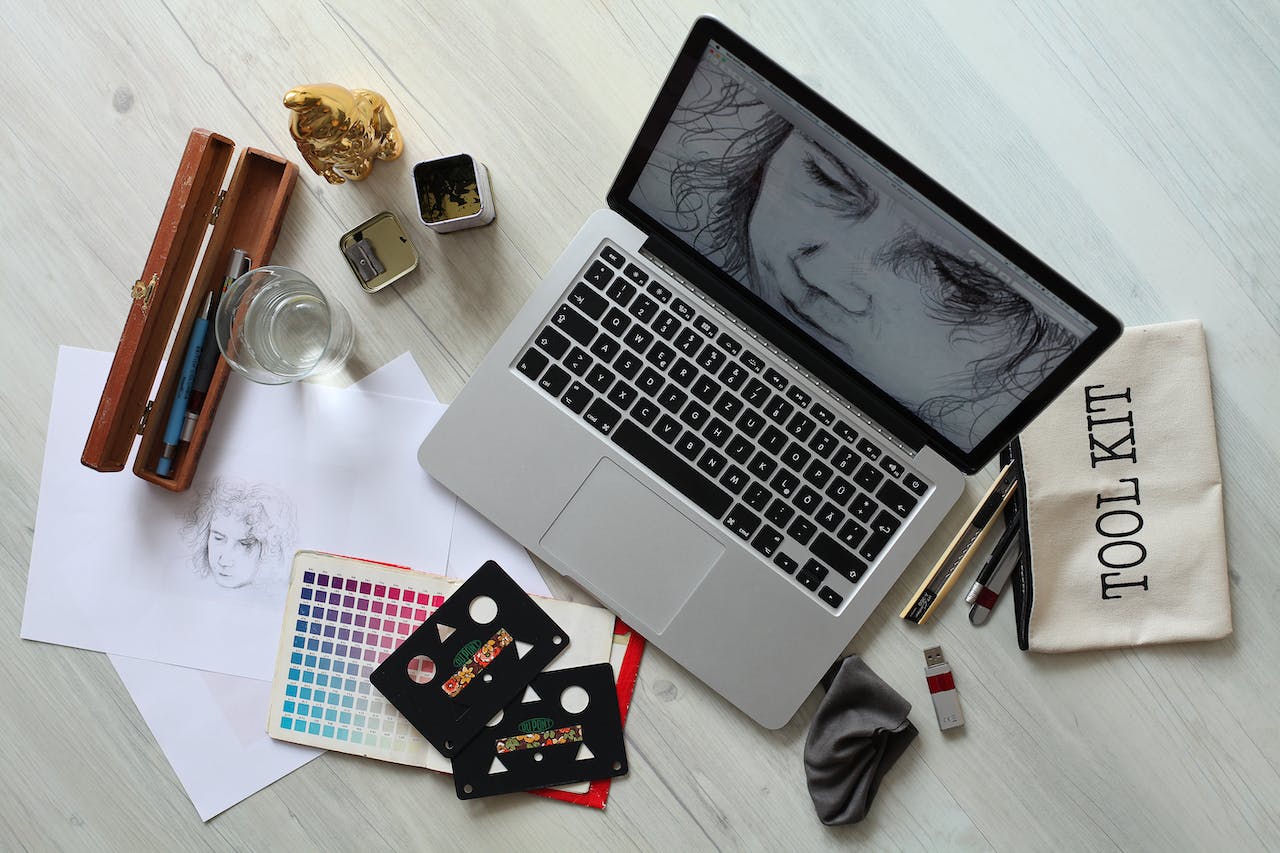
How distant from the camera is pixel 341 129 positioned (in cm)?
76

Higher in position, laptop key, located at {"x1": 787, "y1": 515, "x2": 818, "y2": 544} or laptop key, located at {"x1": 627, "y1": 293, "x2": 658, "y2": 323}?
laptop key, located at {"x1": 627, "y1": 293, "x2": 658, "y2": 323}

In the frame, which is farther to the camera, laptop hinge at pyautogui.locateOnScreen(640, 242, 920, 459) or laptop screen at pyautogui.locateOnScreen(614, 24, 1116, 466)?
laptop hinge at pyautogui.locateOnScreen(640, 242, 920, 459)

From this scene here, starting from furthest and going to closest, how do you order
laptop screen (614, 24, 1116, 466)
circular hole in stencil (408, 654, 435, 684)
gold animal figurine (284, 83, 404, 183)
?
circular hole in stencil (408, 654, 435, 684), gold animal figurine (284, 83, 404, 183), laptop screen (614, 24, 1116, 466)

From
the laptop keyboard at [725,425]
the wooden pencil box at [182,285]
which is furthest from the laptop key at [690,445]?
the wooden pencil box at [182,285]

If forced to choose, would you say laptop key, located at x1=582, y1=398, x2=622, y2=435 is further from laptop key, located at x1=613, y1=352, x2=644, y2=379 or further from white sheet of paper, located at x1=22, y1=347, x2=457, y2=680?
white sheet of paper, located at x1=22, y1=347, x2=457, y2=680

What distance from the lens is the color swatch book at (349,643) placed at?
0.84 m

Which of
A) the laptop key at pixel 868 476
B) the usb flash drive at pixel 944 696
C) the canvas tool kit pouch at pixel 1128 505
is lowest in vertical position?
the usb flash drive at pixel 944 696

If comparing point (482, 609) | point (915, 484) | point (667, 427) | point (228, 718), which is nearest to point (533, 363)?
point (667, 427)

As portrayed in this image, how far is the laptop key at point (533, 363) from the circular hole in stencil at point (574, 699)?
0.29 meters

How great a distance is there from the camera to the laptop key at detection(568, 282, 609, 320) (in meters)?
0.78

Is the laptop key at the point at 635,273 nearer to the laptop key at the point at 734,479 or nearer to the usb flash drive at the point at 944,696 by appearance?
the laptop key at the point at 734,479

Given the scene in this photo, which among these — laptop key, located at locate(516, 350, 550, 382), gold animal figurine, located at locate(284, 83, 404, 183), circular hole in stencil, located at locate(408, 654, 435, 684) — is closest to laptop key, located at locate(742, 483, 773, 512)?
laptop key, located at locate(516, 350, 550, 382)

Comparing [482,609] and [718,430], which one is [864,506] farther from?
[482,609]

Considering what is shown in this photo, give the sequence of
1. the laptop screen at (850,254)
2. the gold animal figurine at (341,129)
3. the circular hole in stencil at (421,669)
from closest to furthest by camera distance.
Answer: the laptop screen at (850,254) < the gold animal figurine at (341,129) < the circular hole in stencil at (421,669)
